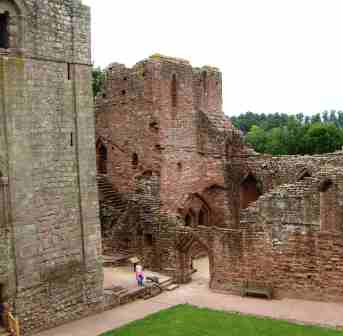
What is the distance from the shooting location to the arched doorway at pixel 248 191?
84.2ft

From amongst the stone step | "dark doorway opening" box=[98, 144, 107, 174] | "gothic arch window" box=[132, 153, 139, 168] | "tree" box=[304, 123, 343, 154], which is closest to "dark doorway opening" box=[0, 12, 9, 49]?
the stone step

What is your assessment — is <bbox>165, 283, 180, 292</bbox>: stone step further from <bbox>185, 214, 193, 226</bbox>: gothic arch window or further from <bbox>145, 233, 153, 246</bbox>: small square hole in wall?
<bbox>185, 214, 193, 226</bbox>: gothic arch window

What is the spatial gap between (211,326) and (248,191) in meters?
11.9

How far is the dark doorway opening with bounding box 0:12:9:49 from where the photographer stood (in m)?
14.0

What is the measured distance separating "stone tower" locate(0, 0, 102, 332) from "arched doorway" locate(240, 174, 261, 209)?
35.5 feet

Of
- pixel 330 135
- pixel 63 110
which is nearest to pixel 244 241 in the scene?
pixel 63 110

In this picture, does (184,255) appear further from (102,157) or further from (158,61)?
(158,61)

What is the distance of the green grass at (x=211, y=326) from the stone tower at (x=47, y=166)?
2.09 m

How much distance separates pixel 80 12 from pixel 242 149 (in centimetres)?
1215

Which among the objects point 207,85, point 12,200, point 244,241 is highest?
point 207,85

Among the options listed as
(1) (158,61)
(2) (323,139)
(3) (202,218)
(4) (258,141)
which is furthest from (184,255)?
(4) (258,141)

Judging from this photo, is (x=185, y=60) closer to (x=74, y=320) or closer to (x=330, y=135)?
(x=74, y=320)

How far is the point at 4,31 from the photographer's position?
1416 centimetres

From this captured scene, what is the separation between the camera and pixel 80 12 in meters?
15.7
